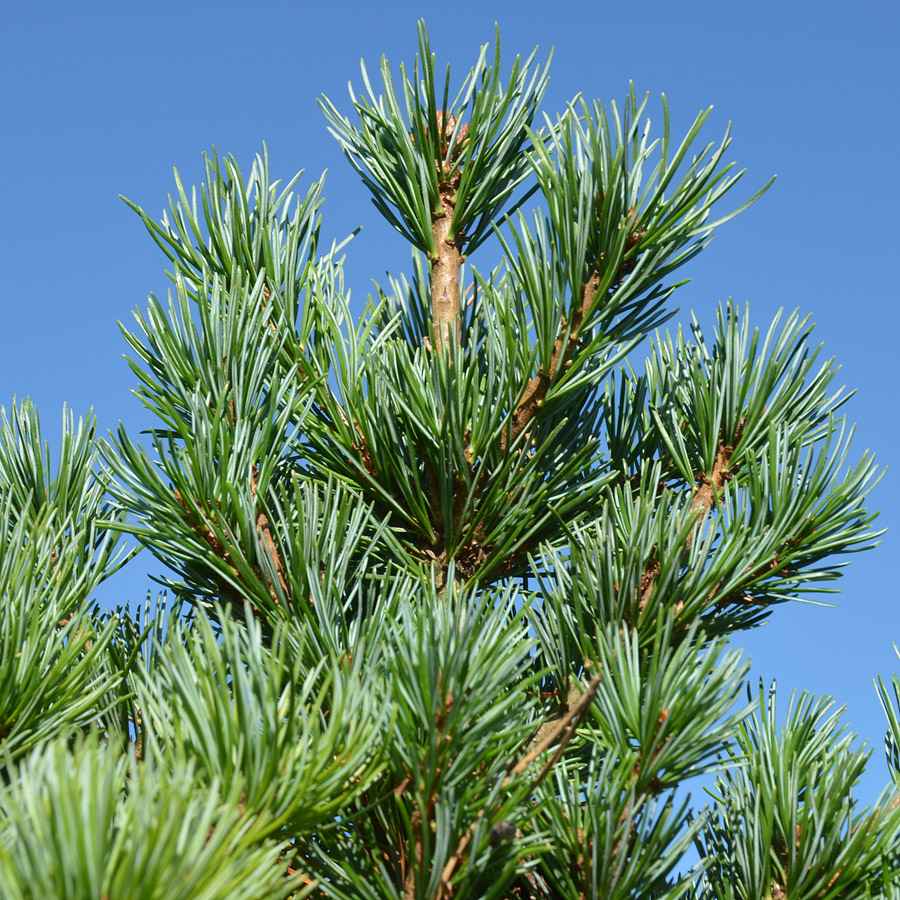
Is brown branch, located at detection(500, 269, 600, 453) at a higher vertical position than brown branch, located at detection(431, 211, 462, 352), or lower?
lower

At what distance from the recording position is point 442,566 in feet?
5.01

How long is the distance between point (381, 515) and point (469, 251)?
0.53 metres

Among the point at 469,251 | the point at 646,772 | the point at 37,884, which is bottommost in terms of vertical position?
the point at 37,884

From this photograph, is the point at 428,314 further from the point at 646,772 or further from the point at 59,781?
the point at 59,781

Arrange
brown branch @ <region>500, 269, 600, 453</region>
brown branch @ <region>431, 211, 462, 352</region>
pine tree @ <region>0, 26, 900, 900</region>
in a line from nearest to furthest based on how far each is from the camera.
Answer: pine tree @ <region>0, 26, 900, 900</region>
brown branch @ <region>500, 269, 600, 453</region>
brown branch @ <region>431, 211, 462, 352</region>

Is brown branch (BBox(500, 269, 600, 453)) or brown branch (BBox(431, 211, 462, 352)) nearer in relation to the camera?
brown branch (BBox(500, 269, 600, 453))

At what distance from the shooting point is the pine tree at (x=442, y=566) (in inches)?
40.3

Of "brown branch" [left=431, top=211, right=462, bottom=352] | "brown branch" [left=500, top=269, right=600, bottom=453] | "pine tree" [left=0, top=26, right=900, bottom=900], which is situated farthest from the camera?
"brown branch" [left=431, top=211, right=462, bottom=352]

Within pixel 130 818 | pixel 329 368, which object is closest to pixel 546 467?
pixel 329 368

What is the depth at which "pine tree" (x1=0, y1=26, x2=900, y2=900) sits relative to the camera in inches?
40.3

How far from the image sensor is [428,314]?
181 centimetres

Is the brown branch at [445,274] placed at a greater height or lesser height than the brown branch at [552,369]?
greater

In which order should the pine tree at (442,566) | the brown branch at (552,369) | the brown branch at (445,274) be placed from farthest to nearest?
the brown branch at (445,274), the brown branch at (552,369), the pine tree at (442,566)

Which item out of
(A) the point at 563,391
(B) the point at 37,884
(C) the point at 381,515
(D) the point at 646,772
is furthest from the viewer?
(C) the point at 381,515
